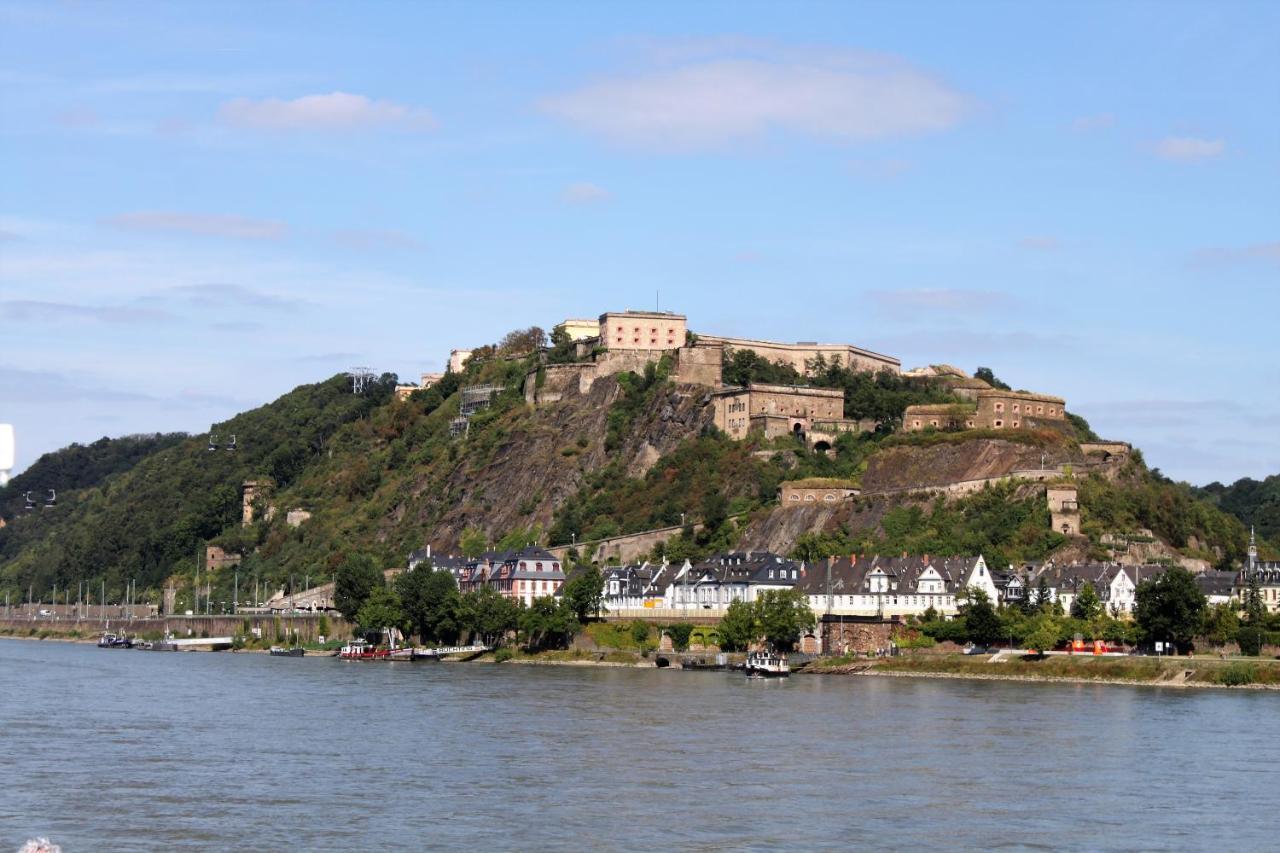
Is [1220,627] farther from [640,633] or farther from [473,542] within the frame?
[473,542]

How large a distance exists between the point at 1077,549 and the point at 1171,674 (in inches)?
960

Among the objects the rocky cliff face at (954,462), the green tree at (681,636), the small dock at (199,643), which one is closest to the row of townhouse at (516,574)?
the green tree at (681,636)

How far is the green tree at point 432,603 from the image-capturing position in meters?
100

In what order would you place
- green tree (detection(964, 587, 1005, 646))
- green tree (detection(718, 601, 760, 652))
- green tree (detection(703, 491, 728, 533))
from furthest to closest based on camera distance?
1. green tree (detection(703, 491, 728, 533))
2. green tree (detection(718, 601, 760, 652))
3. green tree (detection(964, 587, 1005, 646))

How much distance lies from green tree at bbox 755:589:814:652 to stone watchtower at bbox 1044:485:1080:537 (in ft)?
62.8

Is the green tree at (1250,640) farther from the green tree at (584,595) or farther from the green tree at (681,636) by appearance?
the green tree at (584,595)

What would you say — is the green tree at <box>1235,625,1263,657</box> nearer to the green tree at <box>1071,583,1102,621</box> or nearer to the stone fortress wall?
the green tree at <box>1071,583,1102,621</box>

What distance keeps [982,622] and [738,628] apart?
467 inches

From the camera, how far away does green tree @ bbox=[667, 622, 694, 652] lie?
302 ft

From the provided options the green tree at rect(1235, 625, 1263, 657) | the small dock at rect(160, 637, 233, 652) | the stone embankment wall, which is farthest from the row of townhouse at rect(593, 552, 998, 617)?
the small dock at rect(160, 637, 233, 652)

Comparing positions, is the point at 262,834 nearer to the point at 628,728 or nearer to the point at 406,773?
the point at 406,773

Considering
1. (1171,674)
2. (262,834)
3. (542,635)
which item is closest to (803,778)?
(262,834)

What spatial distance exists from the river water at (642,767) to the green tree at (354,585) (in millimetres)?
37482

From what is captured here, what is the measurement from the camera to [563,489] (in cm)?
13162
